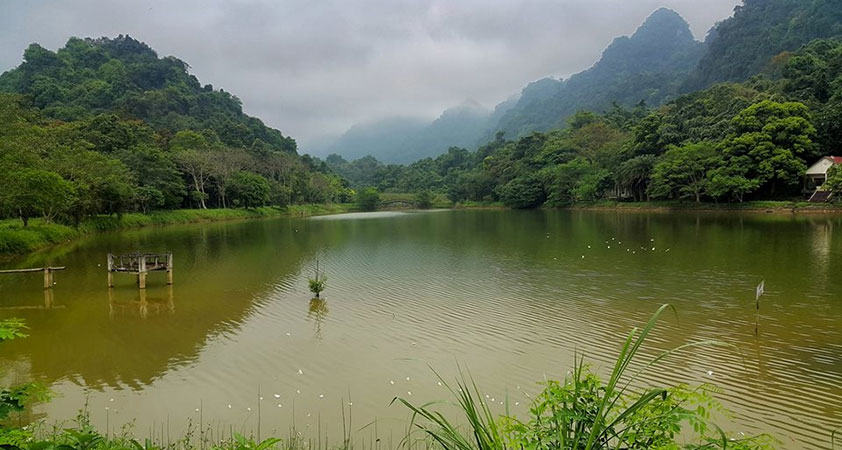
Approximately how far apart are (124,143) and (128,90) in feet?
159

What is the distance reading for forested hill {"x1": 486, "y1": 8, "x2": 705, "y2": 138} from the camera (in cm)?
14538

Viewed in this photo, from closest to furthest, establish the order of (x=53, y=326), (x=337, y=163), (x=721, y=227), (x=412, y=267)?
(x=53, y=326) → (x=412, y=267) → (x=721, y=227) → (x=337, y=163)

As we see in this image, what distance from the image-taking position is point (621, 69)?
16800 centimetres

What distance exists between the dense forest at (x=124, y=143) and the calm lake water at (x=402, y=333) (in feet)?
20.2

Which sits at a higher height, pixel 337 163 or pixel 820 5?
pixel 820 5

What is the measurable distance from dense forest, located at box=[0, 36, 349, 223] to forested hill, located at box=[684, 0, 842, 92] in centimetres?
7929

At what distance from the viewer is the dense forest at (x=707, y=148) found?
39.2 m

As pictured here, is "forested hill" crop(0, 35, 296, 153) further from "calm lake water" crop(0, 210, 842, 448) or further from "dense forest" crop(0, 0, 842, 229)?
"calm lake water" crop(0, 210, 842, 448)

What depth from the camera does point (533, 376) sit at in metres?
7.04

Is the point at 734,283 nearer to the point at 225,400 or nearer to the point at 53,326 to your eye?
the point at 225,400

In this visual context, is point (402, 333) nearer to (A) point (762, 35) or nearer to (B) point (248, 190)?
(B) point (248, 190)

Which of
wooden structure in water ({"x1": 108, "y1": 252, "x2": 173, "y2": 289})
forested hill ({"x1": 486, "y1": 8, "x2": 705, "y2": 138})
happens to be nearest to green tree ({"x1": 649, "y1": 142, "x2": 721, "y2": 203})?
wooden structure in water ({"x1": 108, "y1": 252, "x2": 173, "y2": 289})

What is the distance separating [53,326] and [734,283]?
1709cm

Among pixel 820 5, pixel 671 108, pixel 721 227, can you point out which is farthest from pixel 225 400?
pixel 820 5
